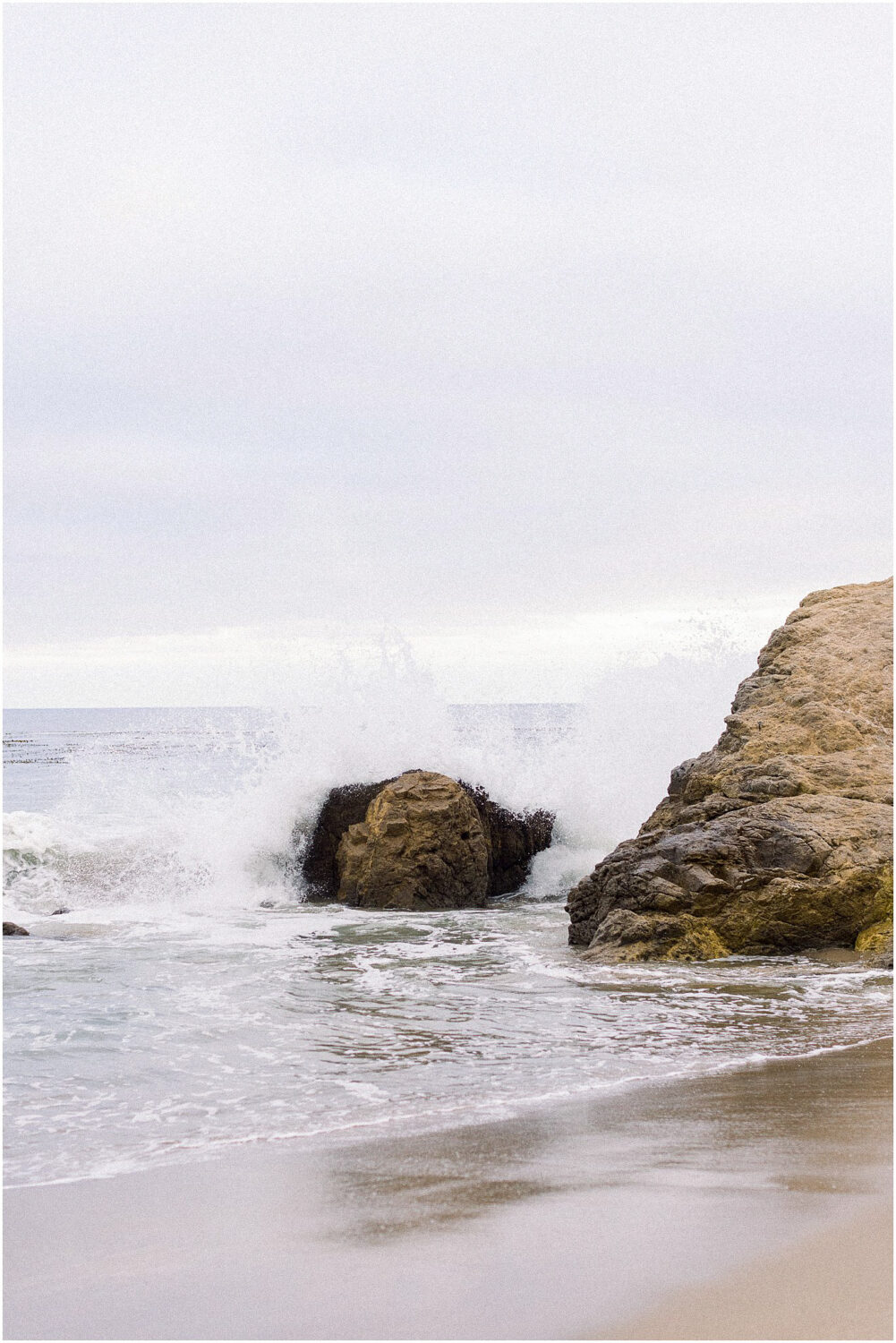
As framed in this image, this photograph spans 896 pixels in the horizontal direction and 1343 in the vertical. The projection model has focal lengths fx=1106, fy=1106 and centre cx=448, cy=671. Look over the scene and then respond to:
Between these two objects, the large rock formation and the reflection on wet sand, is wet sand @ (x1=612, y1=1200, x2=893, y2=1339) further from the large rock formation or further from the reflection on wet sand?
the large rock formation

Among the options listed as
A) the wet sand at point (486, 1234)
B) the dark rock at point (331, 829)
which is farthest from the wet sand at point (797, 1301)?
the dark rock at point (331, 829)

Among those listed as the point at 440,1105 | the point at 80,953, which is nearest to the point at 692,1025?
the point at 440,1105

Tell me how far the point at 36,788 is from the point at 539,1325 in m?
26.8

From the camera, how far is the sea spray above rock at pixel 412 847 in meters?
9.63

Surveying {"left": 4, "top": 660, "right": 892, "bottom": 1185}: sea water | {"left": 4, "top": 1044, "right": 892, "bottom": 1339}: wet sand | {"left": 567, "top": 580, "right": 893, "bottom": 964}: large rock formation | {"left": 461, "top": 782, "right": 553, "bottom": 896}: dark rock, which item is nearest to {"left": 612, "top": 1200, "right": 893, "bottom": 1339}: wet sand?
{"left": 4, "top": 1044, "right": 892, "bottom": 1339}: wet sand

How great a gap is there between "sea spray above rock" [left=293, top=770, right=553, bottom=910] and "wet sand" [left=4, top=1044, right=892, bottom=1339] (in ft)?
19.2

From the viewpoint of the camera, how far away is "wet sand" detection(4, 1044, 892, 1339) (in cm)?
233

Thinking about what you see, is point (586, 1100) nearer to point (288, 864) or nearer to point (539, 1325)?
point (539, 1325)

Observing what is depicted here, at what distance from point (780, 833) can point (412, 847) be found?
12.3ft

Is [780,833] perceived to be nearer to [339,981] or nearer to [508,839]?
[339,981]

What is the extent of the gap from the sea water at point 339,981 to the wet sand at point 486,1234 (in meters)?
0.39

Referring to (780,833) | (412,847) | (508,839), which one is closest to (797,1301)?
(780,833)

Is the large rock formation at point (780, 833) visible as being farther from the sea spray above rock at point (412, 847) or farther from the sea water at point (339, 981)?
the sea spray above rock at point (412, 847)

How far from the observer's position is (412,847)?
32.0 feet
